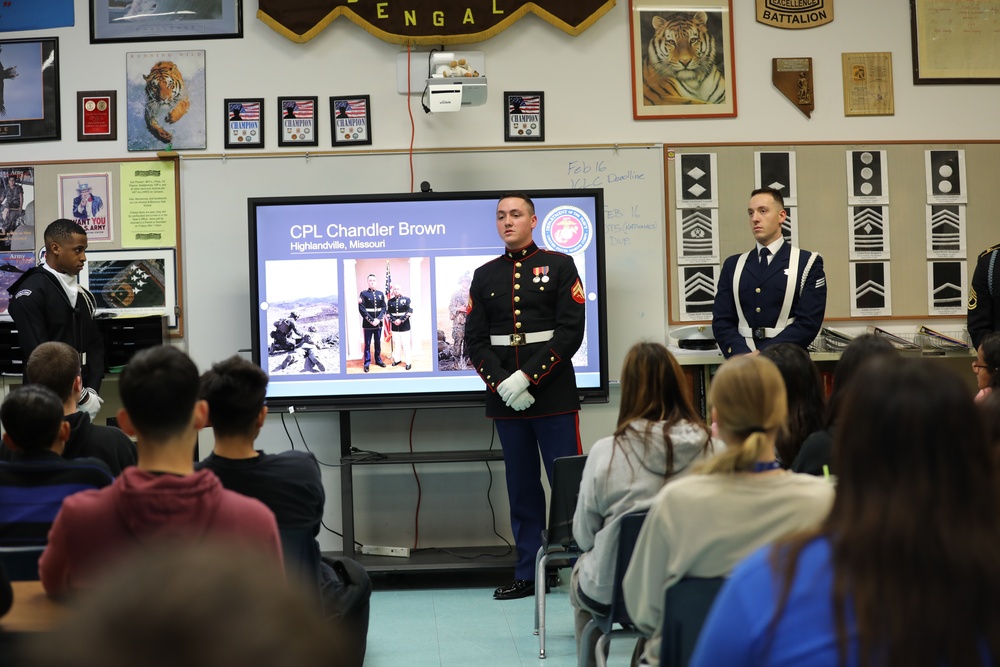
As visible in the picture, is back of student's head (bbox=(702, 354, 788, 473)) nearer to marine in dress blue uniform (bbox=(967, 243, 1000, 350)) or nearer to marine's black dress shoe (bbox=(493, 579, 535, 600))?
marine's black dress shoe (bbox=(493, 579, 535, 600))

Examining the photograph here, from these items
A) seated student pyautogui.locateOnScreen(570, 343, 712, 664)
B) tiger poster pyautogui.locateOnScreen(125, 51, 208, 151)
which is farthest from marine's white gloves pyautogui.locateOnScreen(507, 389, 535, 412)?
tiger poster pyautogui.locateOnScreen(125, 51, 208, 151)

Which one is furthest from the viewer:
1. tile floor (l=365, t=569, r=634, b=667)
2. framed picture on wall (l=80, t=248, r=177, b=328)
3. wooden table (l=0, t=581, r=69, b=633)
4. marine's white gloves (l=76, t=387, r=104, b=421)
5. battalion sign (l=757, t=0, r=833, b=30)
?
battalion sign (l=757, t=0, r=833, b=30)

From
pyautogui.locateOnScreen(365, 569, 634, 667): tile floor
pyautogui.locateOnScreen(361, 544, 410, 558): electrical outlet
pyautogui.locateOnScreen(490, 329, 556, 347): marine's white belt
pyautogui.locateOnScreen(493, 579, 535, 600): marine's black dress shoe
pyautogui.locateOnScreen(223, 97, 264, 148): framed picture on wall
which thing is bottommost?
pyautogui.locateOnScreen(365, 569, 634, 667): tile floor

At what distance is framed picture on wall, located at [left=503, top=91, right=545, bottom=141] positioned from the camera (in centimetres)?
502

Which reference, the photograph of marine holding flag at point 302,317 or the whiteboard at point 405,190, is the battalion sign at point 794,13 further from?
the photograph of marine holding flag at point 302,317

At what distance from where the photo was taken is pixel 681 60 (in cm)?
506

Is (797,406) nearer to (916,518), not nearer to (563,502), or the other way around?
(563,502)

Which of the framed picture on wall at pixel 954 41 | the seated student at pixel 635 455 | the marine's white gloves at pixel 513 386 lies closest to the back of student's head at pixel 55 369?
the seated student at pixel 635 455

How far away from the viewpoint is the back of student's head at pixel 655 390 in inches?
98.4

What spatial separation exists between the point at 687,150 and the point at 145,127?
2758 millimetres

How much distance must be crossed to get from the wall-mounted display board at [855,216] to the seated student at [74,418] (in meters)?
3.00

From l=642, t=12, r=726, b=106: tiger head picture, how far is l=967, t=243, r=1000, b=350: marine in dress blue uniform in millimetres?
1507

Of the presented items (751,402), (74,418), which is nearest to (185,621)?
(751,402)

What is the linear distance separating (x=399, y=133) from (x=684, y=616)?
381 centimetres
